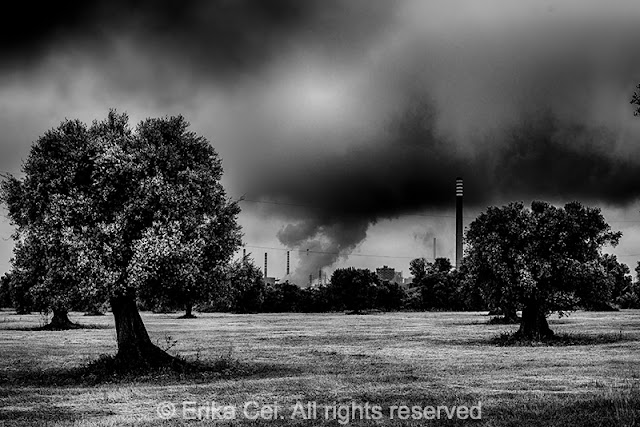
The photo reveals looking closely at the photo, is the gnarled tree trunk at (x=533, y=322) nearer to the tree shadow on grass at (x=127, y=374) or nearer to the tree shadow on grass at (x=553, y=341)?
the tree shadow on grass at (x=553, y=341)

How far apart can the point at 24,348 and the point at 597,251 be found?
44.0 metres

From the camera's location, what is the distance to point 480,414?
750 inches

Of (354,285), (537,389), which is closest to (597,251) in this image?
(537,389)

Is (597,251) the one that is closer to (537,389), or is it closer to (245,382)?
(537,389)

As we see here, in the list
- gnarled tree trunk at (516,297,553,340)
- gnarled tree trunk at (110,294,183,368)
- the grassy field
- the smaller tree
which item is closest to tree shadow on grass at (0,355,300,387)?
the grassy field

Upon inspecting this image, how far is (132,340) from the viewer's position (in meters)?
32.4

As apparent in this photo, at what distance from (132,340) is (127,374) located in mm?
1881

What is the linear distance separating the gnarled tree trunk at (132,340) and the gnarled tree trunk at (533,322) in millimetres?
28546

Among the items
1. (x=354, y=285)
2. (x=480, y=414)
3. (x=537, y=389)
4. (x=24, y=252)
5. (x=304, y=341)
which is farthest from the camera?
(x=354, y=285)

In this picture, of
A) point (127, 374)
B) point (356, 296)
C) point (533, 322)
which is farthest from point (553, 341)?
point (356, 296)

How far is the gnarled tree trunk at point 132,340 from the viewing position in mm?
32000

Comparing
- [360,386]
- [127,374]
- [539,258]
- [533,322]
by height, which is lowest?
[127,374]

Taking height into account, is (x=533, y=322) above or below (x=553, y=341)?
above

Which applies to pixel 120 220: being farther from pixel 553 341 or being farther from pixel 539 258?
pixel 553 341
